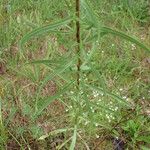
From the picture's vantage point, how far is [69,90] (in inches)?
79.7

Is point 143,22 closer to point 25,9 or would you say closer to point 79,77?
point 25,9

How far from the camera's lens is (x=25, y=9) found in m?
3.37

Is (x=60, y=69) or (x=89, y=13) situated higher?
(x=89, y=13)

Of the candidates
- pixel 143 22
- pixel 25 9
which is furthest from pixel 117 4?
pixel 25 9

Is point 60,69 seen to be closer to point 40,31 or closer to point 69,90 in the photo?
point 40,31

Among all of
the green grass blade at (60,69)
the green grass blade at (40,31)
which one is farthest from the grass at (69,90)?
the green grass blade at (40,31)

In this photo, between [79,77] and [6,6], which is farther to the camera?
[6,6]

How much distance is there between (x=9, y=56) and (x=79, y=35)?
4.75 ft

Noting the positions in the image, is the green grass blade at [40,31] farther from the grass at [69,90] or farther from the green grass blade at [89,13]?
the grass at [69,90]

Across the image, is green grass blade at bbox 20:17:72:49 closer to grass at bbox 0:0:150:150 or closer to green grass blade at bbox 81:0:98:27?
green grass blade at bbox 81:0:98:27

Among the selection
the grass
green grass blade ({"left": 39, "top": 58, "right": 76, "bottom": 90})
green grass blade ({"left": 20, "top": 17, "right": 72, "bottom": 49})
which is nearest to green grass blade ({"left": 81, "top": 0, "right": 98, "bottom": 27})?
green grass blade ({"left": 20, "top": 17, "right": 72, "bottom": 49})

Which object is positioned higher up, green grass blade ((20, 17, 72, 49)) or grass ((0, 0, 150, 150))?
green grass blade ((20, 17, 72, 49))

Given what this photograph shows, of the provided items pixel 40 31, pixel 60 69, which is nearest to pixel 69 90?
pixel 60 69

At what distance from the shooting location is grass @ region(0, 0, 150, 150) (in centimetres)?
240
